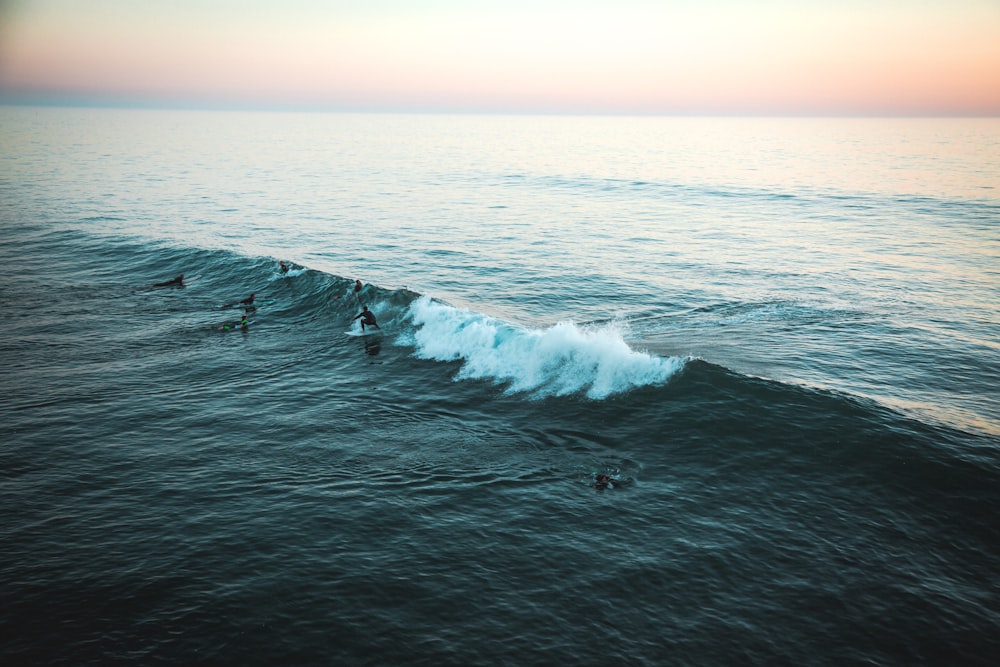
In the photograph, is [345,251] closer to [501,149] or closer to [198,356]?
[198,356]

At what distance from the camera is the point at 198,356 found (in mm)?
34469

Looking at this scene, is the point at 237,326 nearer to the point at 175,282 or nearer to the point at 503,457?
the point at 175,282

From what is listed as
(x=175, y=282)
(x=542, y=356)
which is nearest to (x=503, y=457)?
(x=542, y=356)

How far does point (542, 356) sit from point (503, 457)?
31.2ft

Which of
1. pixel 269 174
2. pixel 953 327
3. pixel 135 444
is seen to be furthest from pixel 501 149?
pixel 135 444

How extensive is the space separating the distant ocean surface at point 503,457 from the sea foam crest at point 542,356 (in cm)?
18

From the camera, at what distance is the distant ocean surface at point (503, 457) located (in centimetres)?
1638

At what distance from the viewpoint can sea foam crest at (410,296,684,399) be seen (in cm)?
3033

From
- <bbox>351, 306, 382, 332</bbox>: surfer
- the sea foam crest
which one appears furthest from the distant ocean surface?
<bbox>351, 306, 382, 332</bbox>: surfer

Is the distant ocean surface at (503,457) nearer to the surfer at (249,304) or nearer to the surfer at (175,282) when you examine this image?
the surfer at (175,282)

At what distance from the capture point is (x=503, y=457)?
79.7 ft

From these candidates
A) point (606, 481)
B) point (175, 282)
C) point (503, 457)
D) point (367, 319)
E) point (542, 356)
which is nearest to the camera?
point (606, 481)

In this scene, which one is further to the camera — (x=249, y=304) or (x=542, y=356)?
(x=249, y=304)

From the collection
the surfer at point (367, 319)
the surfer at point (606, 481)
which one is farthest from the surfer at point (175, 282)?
the surfer at point (606, 481)
